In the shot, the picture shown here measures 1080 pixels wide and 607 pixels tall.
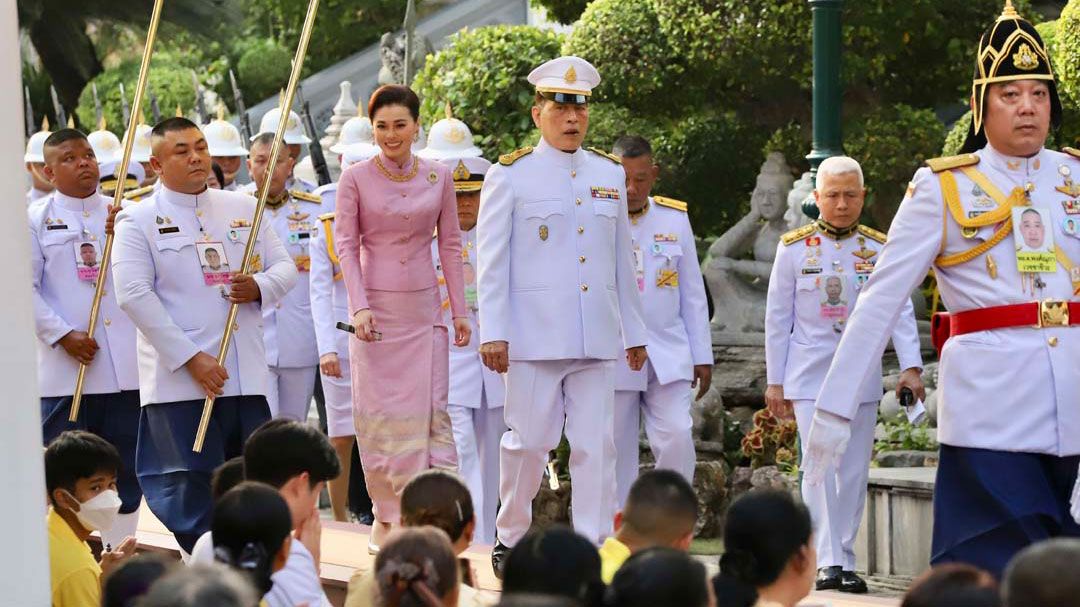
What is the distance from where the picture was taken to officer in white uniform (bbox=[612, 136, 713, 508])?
32.0 feet

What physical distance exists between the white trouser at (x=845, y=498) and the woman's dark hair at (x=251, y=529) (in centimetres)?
391

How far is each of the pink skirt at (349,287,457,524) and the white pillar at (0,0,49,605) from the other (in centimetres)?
323

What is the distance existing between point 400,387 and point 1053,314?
3.24 m

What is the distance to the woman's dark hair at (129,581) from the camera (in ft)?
16.9

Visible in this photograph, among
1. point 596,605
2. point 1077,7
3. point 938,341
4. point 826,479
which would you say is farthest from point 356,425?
point 1077,7

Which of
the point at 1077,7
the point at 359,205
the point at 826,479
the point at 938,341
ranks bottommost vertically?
the point at 826,479

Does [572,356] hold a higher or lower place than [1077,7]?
lower

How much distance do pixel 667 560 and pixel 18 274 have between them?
205 cm

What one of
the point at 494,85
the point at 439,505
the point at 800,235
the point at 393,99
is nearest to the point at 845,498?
the point at 800,235

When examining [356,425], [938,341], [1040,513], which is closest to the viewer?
[1040,513]

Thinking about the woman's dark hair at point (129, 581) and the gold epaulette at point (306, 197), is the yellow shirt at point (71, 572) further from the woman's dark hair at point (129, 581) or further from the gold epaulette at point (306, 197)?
the gold epaulette at point (306, 197)

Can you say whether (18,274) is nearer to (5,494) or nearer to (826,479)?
(5,494)

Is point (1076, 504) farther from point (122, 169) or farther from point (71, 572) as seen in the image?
point (122, 169)

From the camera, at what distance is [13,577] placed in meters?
5.57
